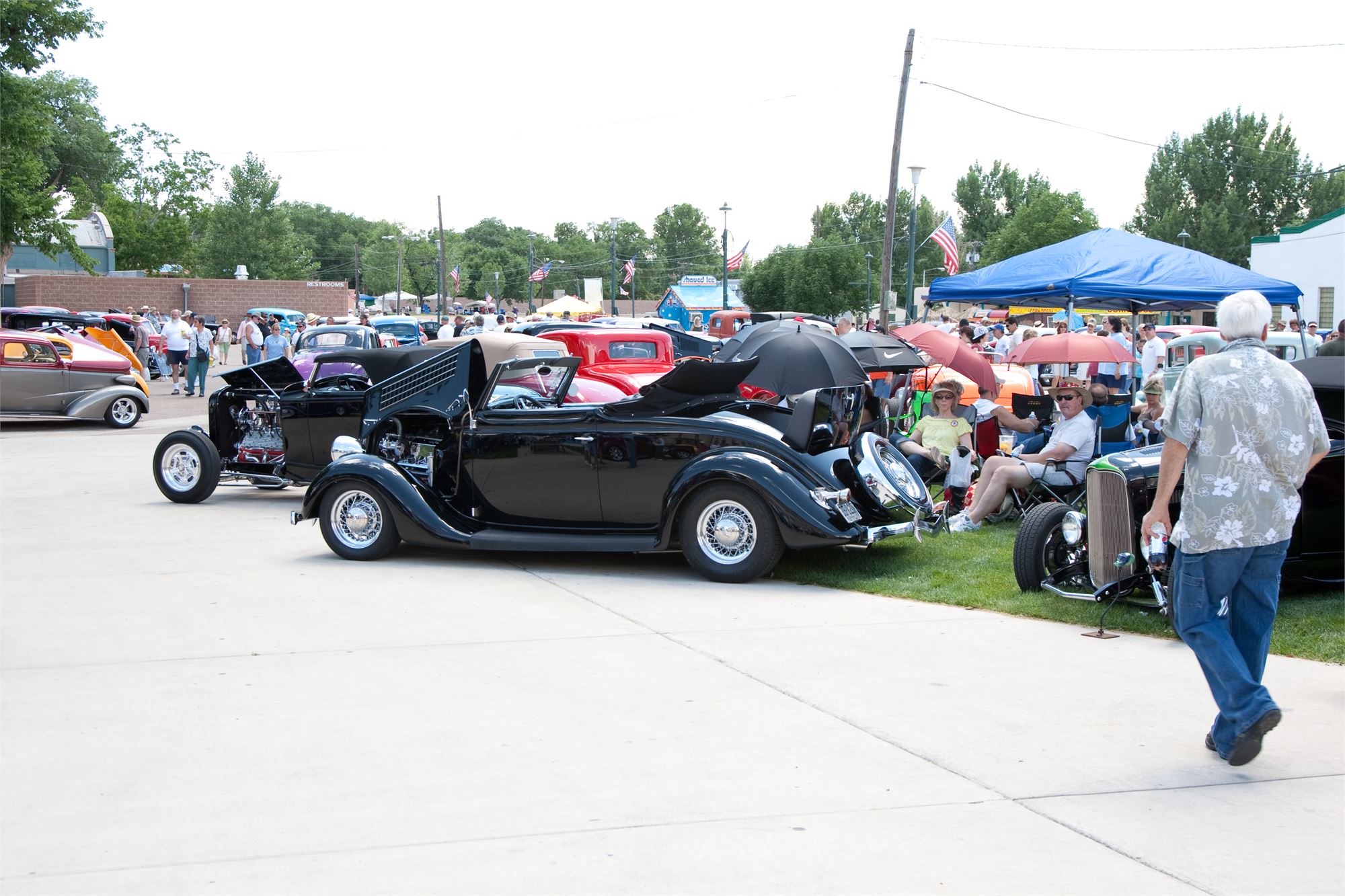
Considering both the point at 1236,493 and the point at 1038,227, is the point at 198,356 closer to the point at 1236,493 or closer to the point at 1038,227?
the point at 1236,493

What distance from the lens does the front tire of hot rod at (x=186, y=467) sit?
41.0 ft

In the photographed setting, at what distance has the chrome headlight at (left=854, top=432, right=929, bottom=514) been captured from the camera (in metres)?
8.70

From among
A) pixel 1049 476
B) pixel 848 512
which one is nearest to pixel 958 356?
pixel 1049 476

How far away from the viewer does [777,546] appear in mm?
8328

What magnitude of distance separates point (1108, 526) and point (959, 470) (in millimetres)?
4134

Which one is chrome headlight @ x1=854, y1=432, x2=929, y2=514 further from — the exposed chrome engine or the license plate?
the exposed chrome engine

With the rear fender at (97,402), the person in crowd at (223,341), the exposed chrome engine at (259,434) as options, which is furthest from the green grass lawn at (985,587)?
the person in crowd at (223,341)

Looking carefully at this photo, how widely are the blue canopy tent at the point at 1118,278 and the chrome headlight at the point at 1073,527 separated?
9.44m

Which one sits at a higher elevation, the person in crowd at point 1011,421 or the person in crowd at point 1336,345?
the person in crowd at point 1336,345

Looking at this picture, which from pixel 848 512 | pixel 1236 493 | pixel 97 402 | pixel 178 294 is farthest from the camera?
pixel 178 294

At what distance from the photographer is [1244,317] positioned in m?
4.62

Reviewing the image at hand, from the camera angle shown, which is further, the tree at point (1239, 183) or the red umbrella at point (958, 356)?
the tree at point (1239, 183)

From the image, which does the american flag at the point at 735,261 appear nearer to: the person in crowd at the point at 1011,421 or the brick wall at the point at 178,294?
the brick wall at the point at 178,294

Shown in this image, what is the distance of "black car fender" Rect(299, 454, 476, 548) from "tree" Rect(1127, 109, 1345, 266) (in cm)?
7347
